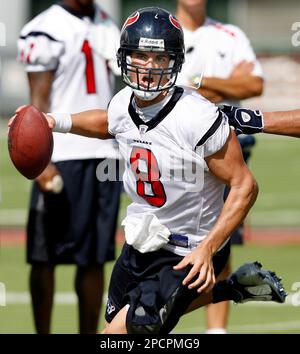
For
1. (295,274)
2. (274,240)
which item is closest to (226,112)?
(295,274)

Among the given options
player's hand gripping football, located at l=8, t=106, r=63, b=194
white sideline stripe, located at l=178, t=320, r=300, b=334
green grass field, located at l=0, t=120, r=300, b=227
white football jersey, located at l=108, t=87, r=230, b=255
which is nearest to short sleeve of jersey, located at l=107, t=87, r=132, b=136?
white football jersey, located at l=108, t=87, r=230, b=255

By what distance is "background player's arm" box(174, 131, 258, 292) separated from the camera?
446 cm

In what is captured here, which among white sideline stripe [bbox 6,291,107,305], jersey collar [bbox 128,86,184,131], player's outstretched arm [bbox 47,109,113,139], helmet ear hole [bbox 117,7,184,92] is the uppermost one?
helmet ear hole [bbox 117,7,184,92]

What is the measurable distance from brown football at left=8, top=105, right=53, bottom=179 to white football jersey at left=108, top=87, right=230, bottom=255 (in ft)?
1.03

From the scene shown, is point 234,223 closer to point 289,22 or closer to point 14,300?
point 14,300

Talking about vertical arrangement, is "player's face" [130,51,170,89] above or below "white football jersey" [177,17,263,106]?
above

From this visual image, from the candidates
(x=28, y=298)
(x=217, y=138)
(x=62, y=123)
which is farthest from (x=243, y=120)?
(x=28, y=298)

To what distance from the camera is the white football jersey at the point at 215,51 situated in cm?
636

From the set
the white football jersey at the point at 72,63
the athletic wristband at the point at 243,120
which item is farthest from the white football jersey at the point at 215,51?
the athletic wristband at the point at 243,120

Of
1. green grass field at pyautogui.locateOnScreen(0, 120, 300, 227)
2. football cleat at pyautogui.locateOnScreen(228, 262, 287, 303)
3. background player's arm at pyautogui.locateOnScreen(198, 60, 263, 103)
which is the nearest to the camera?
football cleat at pyautogui.locateOnScreen(228, 262, 287, 303)

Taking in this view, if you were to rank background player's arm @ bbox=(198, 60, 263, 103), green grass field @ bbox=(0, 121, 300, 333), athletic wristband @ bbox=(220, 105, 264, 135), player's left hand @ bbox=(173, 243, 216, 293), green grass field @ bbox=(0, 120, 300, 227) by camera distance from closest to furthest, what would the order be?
player's left hand @ bbox=(173, 243, 216, 293) < athletic wristband @ bbox=(220, 105, 264, 135) < background player's arm @ bbox=(198, 60, 263, 103) < green grass field @ bbox=(0, 121, 300, 333) < green grass field @ bbox=(0, 120, 300, 227)

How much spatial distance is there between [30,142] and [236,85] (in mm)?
1965

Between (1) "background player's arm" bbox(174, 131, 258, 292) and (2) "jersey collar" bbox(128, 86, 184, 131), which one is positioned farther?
(2) "jersey collar" bbox(128, 86, 184, 131)

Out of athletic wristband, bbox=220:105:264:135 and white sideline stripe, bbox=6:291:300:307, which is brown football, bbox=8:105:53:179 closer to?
athletic wristband, bbox=220:105:264:135
